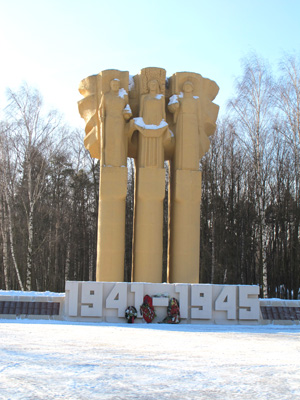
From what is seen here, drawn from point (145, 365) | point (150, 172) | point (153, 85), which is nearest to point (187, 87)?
point (153, 85)

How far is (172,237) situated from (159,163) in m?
2.04

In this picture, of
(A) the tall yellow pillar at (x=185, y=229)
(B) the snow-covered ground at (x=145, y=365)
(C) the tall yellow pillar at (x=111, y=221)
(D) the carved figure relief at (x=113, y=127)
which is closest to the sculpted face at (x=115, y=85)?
(D) the carved figure relief at (x=113, y=127)

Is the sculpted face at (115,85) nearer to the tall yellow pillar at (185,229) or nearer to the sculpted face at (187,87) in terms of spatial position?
the sculpted face at (187,87)

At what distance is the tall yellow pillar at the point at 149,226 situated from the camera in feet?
39.2

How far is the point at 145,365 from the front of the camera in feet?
14.5

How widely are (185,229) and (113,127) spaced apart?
321cm

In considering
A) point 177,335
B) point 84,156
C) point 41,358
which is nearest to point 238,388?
point 41,358

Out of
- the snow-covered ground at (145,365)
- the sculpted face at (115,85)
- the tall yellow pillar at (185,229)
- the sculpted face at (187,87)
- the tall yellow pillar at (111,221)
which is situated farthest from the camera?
the sculpted face at (187,87)

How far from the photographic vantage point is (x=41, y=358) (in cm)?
467

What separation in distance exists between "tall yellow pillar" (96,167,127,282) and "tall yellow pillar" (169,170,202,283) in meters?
1.37

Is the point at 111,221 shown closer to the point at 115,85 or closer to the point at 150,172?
the point at 150,172

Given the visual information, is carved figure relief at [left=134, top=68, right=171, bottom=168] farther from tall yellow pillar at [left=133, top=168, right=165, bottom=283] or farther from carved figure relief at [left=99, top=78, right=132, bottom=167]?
carved figure relief at [left=99, top=78, right=132, bottom=167]

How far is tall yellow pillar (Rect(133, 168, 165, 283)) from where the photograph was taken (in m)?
11.9

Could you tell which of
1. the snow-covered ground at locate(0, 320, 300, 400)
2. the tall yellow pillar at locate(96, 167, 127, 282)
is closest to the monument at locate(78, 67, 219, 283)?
the tall yellow pillar at locate(96, 167, 127, 282)
